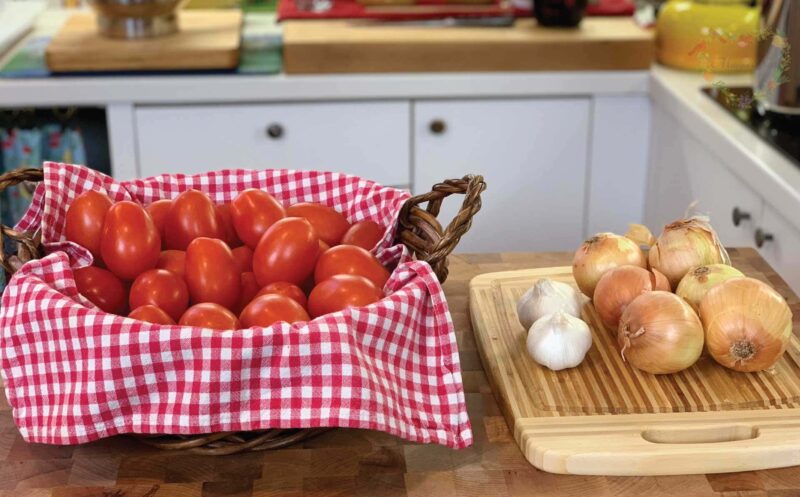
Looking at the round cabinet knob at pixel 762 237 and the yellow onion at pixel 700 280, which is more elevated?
the yellow onion at pixel 700 280

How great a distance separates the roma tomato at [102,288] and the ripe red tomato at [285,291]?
14 centimetres

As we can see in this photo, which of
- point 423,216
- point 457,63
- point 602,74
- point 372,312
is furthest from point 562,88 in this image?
point 372,312

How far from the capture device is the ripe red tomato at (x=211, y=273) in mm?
958

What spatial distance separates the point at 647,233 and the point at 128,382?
613mm

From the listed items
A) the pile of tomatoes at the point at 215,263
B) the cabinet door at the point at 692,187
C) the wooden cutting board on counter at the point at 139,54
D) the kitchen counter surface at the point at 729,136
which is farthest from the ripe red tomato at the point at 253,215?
the wooden cutting board on counter at the point at 139,54

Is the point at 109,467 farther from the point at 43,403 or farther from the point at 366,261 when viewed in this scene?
the point at 366,261

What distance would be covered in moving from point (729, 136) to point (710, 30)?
40cm

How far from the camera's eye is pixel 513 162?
2.29 metres

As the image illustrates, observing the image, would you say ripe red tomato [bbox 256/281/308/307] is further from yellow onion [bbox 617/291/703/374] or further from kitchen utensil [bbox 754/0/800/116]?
kitchen utensil [bbox 754/0/800/116]

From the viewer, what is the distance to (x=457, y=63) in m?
2.18

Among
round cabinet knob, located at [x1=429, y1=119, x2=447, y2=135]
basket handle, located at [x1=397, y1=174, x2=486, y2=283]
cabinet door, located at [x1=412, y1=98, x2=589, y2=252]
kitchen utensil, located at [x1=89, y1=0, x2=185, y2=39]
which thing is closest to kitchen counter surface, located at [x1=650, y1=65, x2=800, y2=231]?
cabinet door, located at [x1=412, y1=98, x2=589, y2=252]

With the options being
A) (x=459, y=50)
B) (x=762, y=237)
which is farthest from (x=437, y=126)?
(x=762, y=237)

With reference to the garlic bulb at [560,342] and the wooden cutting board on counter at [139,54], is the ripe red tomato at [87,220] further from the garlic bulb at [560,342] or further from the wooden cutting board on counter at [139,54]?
the wooden cutting board on counter at [139,54]

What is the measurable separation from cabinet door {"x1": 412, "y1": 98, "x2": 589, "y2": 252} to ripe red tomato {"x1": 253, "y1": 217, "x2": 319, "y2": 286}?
49.8 inches
